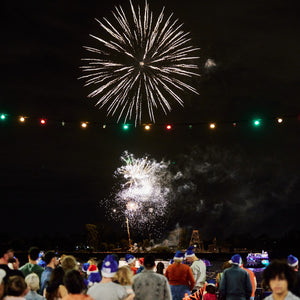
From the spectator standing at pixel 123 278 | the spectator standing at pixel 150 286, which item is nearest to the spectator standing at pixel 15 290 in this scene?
the spectator standing at pixel 123 278

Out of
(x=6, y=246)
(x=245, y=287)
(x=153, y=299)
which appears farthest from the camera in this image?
(x=245, y=287)

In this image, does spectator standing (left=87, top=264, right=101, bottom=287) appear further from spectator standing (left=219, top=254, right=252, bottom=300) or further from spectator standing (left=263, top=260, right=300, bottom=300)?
spectator standing (left=263, top=260, right=300, bottom=300)

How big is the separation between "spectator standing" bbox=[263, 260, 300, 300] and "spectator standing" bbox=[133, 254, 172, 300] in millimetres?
2891

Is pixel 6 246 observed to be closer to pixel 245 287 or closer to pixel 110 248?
pixel 245 287

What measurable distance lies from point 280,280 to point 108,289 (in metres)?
2.27

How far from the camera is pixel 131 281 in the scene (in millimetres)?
7207

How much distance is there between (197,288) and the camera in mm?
10945

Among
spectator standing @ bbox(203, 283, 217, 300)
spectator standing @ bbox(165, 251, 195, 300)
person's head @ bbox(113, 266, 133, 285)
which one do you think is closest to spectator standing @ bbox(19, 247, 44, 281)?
spectator standing @ bbox(165, 251, 195, 300)

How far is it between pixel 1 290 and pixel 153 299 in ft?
7.20

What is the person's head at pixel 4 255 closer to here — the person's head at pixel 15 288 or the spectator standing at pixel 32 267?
the spectator standing at pixel 32 267

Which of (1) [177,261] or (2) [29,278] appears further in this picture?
(1) [177,261]

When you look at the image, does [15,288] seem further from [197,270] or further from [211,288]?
[211,288]

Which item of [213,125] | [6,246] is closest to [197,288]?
[6,246]

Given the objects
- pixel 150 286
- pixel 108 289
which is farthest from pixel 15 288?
pixel 150 286
